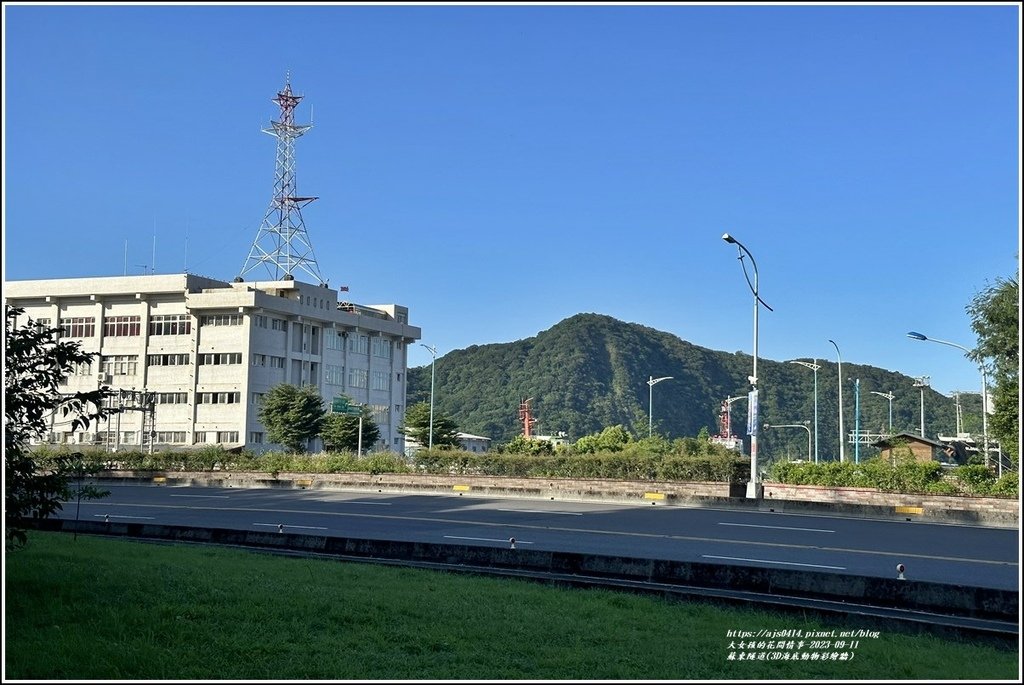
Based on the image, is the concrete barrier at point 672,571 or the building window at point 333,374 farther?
the building window at point 333,374

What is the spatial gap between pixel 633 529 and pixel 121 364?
73.0 metres

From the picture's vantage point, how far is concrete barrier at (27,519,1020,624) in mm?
11992

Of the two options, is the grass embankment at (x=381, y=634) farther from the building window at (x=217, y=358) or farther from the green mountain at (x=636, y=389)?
the green mountain at (x=636, y=389)

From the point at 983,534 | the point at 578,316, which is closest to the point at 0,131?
the point at 983,534

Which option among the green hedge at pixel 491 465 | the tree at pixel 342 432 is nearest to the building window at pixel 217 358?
the tree at pixel 342 432

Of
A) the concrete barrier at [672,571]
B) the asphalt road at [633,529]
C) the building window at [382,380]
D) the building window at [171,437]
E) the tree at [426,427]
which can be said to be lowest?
the asphalt road at [633,529]

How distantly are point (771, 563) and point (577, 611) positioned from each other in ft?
21.0

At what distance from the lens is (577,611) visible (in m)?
11.1

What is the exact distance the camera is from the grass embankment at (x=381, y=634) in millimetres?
8250

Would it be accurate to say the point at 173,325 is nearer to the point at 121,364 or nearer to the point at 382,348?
the point at 121,364

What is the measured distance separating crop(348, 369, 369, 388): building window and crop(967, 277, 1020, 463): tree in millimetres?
70469

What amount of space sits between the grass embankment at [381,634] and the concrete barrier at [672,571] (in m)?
1.83

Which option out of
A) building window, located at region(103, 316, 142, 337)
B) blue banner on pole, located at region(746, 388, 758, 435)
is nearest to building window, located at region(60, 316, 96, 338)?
building window, located at region(103, 316, 142, 337)

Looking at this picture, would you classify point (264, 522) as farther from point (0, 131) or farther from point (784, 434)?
point (784, 434)
